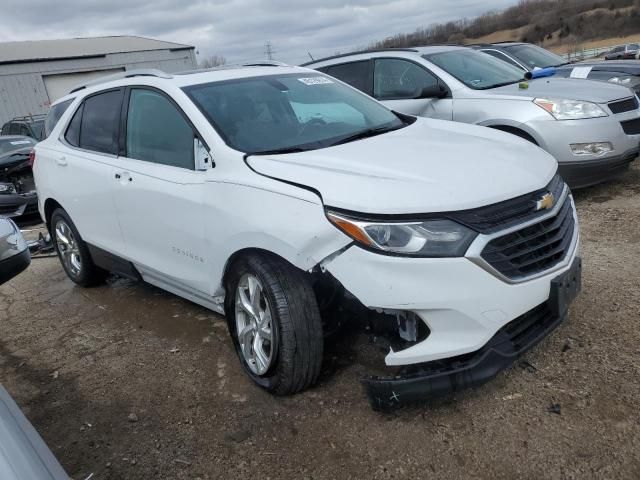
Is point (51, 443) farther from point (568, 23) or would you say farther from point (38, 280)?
point (568, 23)

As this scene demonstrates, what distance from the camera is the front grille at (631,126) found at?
5660 millimetres

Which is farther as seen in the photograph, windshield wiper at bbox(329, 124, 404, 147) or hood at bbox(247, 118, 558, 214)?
windshield wiper at bbox(329, 124, 404, 147)

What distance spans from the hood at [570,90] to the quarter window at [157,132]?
12.1ft

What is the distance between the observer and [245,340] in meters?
3.13

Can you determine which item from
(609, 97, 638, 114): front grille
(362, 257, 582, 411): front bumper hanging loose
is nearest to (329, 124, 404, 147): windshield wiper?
(362, 257, 582, 411): front bumper hanging loose

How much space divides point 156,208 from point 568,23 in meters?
86.9

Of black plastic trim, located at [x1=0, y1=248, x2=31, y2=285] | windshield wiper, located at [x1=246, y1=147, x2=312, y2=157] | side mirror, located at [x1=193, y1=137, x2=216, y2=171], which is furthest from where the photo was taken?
side mirror, located at [x1=193, y1=137, x2=216, y2=171]

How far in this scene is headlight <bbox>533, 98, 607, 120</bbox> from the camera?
17.9 feet

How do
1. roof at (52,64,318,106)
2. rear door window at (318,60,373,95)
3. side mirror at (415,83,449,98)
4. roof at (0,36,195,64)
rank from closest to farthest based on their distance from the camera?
roof at (52,64,318,106) → side mirror at (415,83,449,98) → rear door window at (318,60,373,95) → roof at (0,36,195,64)

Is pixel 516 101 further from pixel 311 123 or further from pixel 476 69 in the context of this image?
pixel 311 123

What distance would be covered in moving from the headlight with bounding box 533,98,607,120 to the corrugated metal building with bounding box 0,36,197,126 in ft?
95.4

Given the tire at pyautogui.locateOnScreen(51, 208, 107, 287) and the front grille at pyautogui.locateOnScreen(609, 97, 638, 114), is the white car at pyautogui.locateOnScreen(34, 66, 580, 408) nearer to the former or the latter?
the tire at pyautogui.locateOnScreen(51, 208, 107, 287)

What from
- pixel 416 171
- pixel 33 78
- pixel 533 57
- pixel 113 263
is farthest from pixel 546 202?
pixel 33 78

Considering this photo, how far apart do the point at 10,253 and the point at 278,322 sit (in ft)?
3.98
